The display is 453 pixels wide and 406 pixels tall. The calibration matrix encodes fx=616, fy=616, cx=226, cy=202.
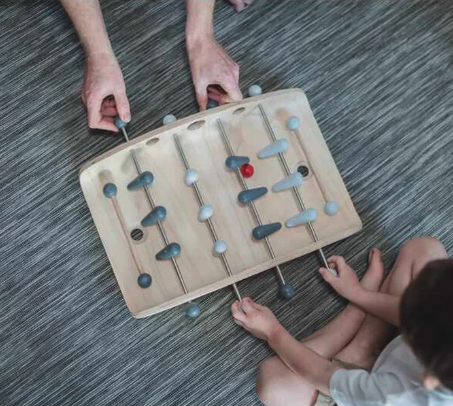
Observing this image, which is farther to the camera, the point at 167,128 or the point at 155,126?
the point at 155,126

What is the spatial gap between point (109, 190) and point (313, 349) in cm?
43

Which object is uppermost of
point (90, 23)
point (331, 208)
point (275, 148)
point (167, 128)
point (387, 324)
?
point (90, 23)

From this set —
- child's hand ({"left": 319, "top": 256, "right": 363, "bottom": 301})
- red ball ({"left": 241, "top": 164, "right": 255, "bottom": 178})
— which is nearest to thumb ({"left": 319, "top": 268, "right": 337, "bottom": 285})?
child's hand ({"left": 319, "top": 256, "right": 363, "bottom": 301})

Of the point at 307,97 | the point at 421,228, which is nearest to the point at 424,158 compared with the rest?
the point at 421,228

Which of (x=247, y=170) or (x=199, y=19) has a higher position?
(x=199, y=19)

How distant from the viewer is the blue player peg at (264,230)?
3.34 feet

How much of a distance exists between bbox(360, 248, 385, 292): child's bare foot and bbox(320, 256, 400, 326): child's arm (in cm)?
2

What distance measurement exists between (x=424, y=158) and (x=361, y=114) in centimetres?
15

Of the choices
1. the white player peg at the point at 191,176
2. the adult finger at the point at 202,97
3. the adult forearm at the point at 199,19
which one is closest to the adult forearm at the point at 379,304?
the white player peg at the point at 191,176

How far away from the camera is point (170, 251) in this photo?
3.30ft

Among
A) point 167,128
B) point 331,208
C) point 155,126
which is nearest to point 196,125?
point 167,128

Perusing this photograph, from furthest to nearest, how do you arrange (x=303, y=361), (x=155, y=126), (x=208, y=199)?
1. (x=155, y=126)
2. (x=208, y=199)
3. (x=303, y=361)

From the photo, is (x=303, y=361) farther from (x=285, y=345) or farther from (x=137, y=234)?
(x=137, y=234)

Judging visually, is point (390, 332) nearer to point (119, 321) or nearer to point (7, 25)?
point (119, 321)
